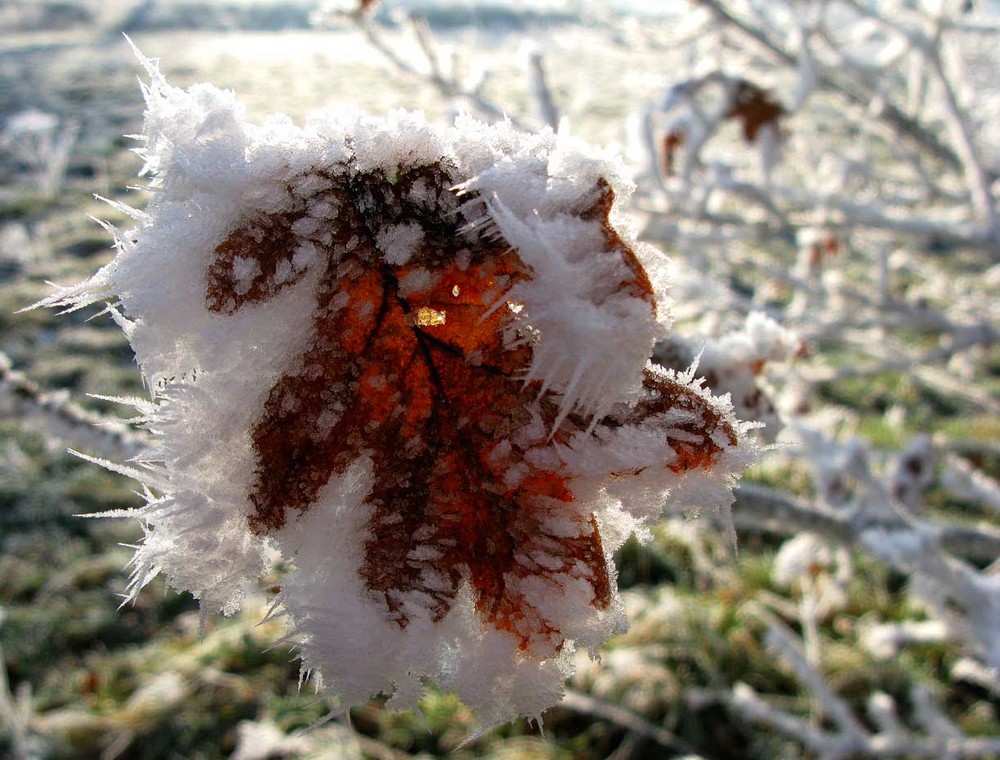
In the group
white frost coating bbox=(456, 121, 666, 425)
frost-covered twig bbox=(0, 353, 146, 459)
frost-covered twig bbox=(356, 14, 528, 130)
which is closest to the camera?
white frost coating bbox=(456, 121, 666, 425)

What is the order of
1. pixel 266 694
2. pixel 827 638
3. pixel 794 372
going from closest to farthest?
pixel 794 372, pixel 266 694, pixel 827 638

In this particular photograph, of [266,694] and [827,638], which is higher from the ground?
[827,638]

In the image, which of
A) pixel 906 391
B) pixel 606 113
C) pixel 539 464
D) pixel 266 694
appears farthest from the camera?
pixel 606 113

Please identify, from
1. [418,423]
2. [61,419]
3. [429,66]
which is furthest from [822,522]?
[429,66]

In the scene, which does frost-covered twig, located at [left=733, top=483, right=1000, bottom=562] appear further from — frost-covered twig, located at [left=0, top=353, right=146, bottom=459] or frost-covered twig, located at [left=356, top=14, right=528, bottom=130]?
frost-covered twig, located at [left=356, top=14, right=528, bottom=130]

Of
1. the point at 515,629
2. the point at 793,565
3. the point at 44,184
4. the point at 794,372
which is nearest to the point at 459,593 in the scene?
the point at 515,629

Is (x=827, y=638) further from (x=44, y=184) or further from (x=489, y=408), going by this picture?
(x=44, y=184)

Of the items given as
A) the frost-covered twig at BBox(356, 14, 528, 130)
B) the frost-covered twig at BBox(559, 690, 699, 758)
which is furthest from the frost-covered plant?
the frost-covered twig at BBox(559, 690, 699, 758)

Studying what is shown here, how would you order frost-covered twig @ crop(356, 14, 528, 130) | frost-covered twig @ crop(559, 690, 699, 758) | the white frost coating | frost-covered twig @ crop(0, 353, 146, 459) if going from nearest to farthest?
1. the white frost coating
2. frost-covered twig @ crop(0, 353, 146, 459)
3. frost-covered twig @ crop(356, 14, 528, 130)
4. frost-covered twig @ crop(559, 690, 699, 758)
